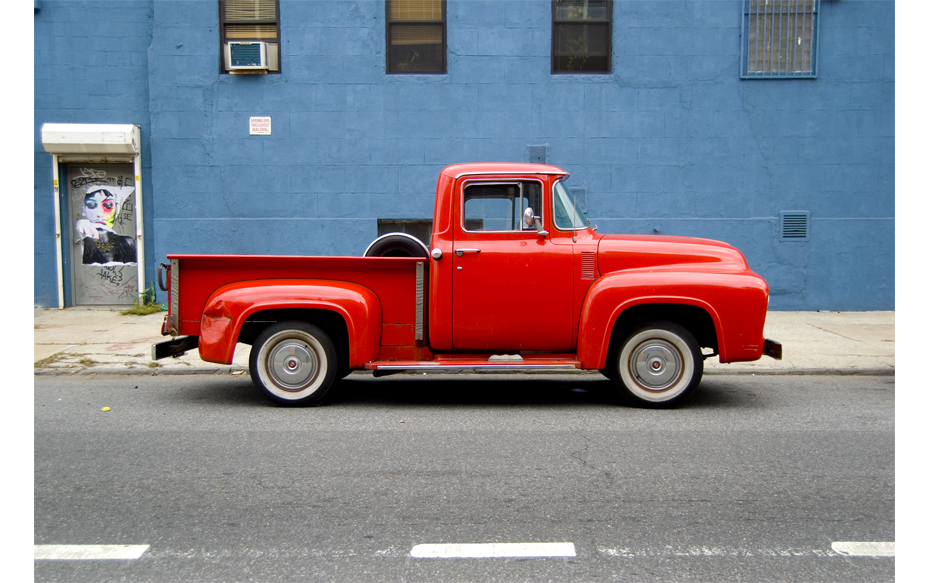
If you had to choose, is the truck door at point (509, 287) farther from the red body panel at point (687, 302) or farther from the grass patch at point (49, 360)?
the grass patch at point (49, 360)

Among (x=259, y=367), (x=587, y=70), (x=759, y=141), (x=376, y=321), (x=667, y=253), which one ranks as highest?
(x=587, y=70)

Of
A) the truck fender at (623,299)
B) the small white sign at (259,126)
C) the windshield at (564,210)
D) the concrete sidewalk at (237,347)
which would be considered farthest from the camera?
the small white sign at (259,126)

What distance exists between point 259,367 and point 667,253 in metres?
3.76

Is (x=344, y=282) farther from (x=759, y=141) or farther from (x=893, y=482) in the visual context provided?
(x=759, y=141)

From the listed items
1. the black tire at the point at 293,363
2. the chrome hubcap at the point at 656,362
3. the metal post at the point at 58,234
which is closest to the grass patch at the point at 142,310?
the metal post at the point at 58,234

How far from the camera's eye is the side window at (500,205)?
6.79 m

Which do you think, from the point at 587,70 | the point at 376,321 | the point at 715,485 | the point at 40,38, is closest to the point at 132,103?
the point at 40,38

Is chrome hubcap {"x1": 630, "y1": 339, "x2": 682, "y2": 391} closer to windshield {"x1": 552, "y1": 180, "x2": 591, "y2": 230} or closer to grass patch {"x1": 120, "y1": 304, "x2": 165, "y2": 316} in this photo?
windshield {"x1": 552, "y1": 180, "x2": 591, "y2": 230}

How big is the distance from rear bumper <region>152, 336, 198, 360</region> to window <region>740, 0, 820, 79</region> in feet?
32.5

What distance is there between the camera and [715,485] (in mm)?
4598

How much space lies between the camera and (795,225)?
12789mm

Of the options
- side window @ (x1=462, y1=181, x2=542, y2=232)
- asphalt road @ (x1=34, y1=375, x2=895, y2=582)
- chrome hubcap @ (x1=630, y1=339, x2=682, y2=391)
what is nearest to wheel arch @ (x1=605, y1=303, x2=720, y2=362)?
chrome hubcap @ (x1=630, y1=339, x2=682, y2=391)

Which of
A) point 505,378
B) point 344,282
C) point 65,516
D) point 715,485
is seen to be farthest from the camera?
point 505,378

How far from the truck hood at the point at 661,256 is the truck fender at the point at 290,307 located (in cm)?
211
